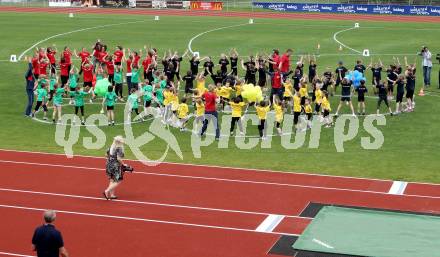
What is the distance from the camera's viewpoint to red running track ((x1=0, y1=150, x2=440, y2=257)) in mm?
14922

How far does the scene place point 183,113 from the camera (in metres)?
24.6

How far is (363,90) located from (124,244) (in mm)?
13566

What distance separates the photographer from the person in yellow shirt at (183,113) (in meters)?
24.5

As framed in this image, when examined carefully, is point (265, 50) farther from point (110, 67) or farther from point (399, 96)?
point (399, 96)

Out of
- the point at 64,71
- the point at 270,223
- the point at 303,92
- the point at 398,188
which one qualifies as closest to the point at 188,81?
the point at 303,92

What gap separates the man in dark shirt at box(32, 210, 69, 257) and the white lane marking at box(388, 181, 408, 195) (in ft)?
30.2

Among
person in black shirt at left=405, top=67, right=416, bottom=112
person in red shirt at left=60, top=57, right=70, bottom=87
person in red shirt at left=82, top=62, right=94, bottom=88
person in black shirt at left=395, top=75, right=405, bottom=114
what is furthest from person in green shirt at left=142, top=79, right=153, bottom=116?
person in black shirt at left=405, top=67, right=416, bottom=112

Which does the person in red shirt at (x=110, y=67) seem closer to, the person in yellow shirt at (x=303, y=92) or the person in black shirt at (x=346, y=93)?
the person in yellow shirt at (x=303, y=92)

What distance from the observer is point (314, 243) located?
1430 cm

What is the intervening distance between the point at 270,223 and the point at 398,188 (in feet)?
13.5

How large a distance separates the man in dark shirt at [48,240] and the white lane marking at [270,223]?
17.0 ft

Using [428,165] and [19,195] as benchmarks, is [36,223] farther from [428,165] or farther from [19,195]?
[428,165]

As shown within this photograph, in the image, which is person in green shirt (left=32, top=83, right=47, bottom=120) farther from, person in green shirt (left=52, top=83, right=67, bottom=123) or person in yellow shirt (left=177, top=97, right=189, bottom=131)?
person in yellow shirt (left=177, top=97, right=189, bottom=131)

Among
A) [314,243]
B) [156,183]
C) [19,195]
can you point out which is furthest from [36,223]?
[314,243]
